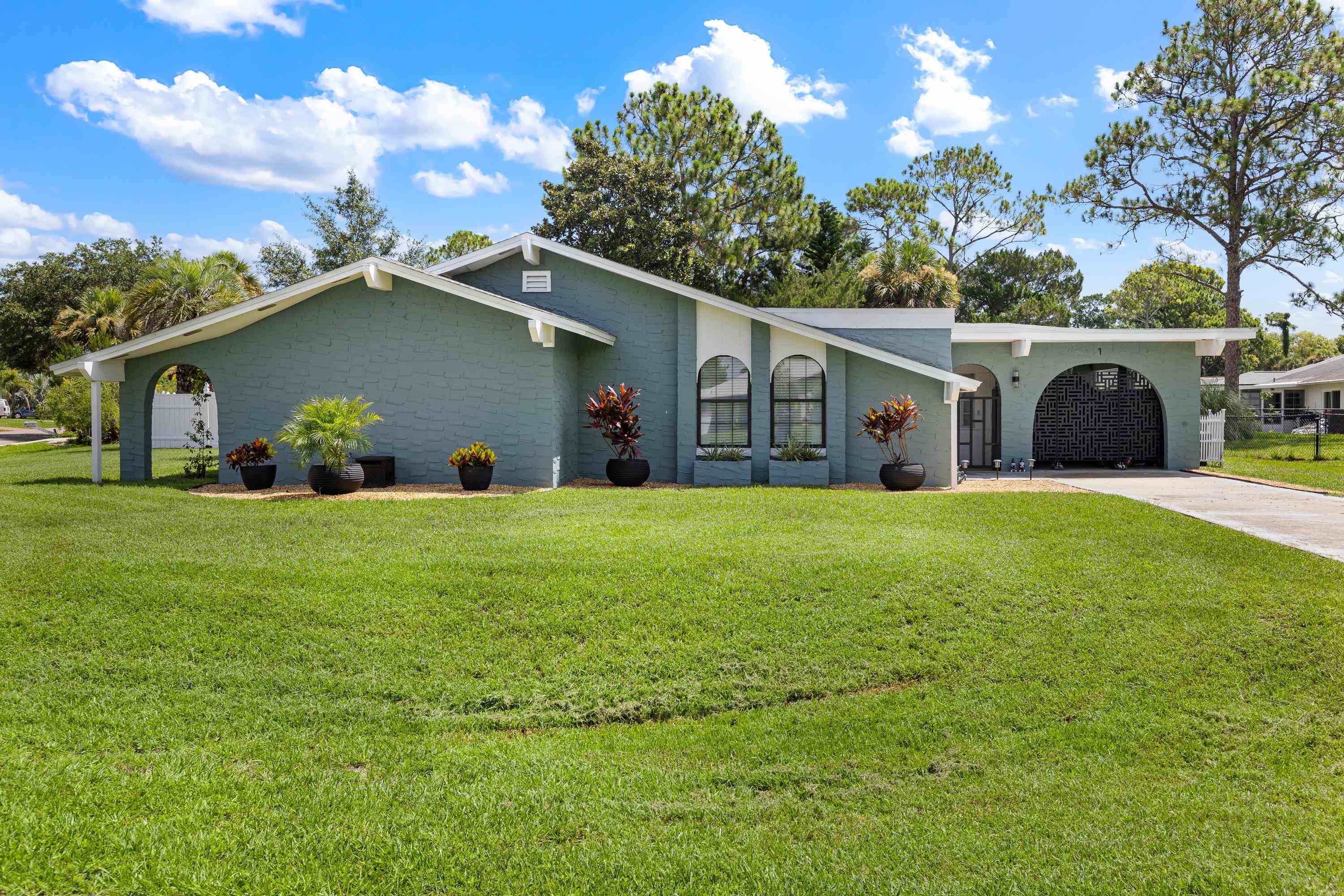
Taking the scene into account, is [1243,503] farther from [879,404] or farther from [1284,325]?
[1284,325]

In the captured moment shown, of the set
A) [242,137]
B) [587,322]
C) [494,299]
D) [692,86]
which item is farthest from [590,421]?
[692,86]

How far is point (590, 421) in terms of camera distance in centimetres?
1510

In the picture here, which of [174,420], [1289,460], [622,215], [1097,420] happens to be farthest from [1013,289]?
[174,420]

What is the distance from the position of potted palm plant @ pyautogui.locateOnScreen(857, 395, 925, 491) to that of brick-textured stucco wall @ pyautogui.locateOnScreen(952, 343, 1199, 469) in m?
4.33

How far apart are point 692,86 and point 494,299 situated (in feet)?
83.9

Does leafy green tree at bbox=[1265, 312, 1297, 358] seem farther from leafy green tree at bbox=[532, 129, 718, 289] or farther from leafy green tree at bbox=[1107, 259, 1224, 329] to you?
leafy green tree at bbox=[532, 129, 718, 289]

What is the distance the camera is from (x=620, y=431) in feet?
45.5

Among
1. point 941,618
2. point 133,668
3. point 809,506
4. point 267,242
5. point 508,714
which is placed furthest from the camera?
point 267,242

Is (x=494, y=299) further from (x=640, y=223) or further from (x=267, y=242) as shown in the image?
(x=267, y=242)

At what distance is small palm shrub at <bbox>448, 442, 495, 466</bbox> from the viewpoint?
12750mm

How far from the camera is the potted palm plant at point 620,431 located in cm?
1383

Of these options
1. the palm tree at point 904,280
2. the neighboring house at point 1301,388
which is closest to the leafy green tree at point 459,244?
the palm tree at point 904,280

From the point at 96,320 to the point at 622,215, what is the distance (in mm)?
18986

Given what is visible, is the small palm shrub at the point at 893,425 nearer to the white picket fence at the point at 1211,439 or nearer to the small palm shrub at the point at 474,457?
the small palm shrub at the point at 474,457
